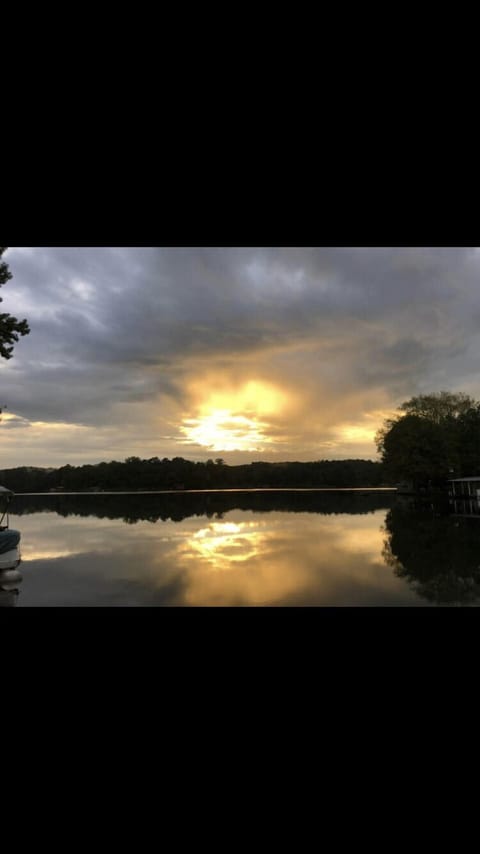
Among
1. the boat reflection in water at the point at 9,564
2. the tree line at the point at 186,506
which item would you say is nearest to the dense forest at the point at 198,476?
the tree line at the point at 186,506

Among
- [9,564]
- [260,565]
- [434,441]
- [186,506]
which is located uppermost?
[434,441]

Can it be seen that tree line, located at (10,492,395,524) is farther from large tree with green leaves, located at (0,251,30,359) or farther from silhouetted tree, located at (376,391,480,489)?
large tree with green leaves, located at (0,251,30,359)

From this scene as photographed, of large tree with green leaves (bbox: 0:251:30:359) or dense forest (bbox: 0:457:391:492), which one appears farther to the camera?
dense forest (bbox: 0:457:391:492)

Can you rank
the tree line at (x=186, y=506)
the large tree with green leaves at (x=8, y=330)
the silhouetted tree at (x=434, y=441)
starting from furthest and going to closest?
the tree line at (x=186, y=506) → the silhouetted tree at (x=434, y=441) → the large tree with green leaves at (x=8, y=330)

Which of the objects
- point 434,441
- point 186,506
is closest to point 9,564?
point 434,441

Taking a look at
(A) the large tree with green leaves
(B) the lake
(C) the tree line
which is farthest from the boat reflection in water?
(C) the tree line

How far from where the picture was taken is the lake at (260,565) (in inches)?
436

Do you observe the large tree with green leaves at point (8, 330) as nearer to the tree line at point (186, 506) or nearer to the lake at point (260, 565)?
the lake at point (260, 565)

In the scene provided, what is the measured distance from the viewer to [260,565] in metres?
15.2

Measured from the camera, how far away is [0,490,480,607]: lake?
11.1 m

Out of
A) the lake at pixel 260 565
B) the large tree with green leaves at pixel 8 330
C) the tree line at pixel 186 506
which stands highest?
the large tree with green leaves at pixel 8 330

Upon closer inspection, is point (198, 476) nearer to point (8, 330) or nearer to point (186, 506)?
point (186, 506)
